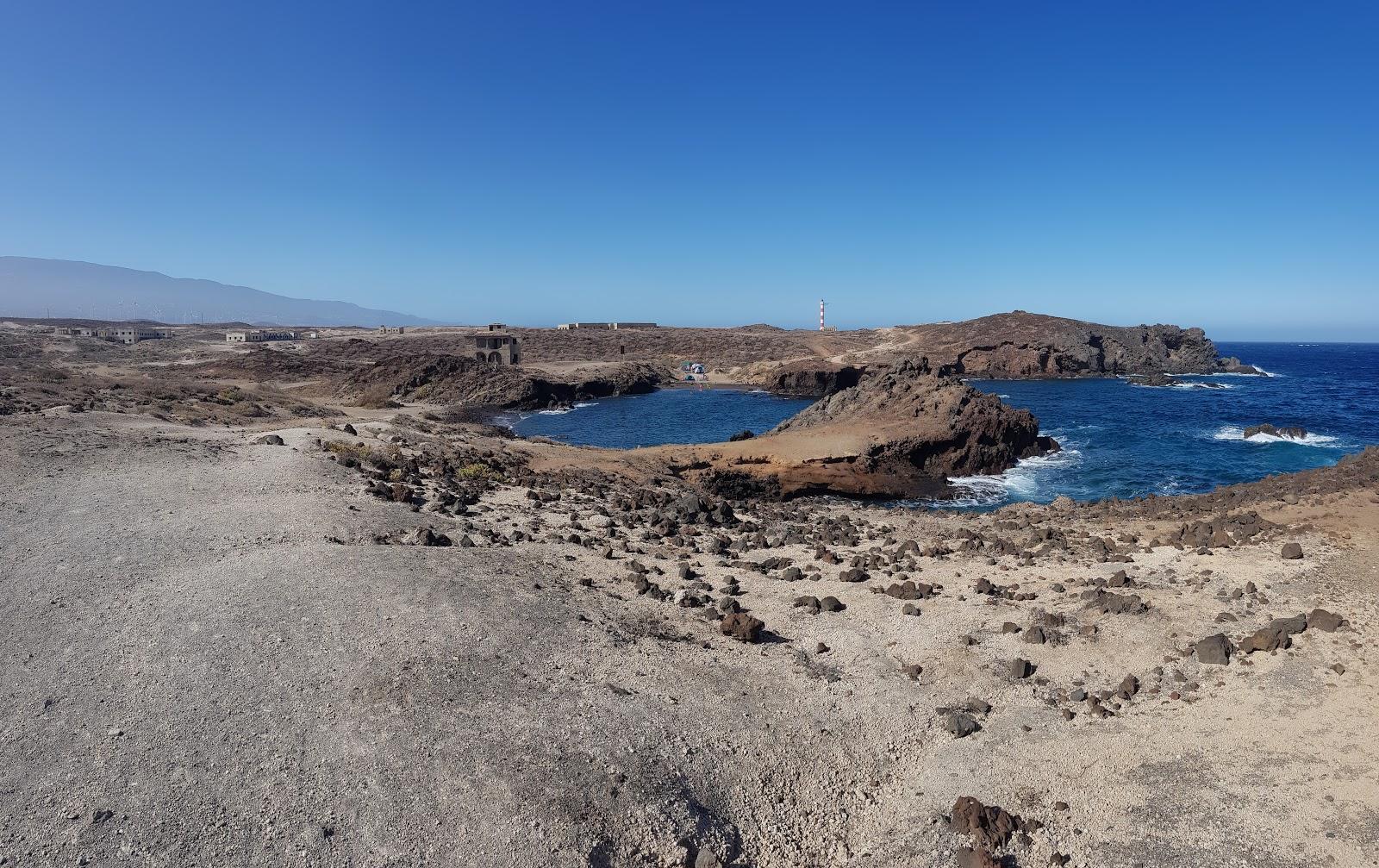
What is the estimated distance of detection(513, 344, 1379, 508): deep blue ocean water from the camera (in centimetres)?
2906

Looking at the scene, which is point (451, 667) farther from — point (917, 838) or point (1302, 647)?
point (1302, 647)

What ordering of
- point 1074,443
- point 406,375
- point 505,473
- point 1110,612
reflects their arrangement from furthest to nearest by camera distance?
point 406,375 → point 1074,443 → point 505,473 → point 1110,612

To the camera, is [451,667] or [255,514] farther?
[255,514]

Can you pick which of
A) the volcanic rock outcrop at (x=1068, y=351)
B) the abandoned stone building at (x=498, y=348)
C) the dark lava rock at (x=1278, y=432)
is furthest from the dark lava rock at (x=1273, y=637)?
the volcanic rock outcrop at (x=1068, y=351)

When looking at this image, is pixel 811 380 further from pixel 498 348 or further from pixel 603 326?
pixel 603 326

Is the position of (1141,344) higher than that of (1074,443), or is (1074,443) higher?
(1141,344)

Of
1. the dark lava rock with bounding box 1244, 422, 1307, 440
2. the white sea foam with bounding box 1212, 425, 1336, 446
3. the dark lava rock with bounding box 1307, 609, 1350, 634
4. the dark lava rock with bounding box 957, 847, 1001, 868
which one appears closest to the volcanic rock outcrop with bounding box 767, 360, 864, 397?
the white sea foam with bounding box 1212, 425, 1336, 446

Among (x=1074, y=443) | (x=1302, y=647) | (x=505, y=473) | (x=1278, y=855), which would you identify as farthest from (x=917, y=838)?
(x=1074, y=443)

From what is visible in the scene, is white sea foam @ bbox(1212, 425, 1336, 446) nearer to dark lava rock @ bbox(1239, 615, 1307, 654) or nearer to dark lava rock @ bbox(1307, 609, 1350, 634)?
dark lava rock @ bbox(1307, 609, 1350, 634)

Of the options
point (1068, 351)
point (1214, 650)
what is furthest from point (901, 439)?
point (1068, 351)

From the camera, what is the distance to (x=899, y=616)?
12.5 m

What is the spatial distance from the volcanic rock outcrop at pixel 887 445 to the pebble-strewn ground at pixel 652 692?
9.94m

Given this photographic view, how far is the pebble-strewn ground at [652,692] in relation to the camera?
681 cm

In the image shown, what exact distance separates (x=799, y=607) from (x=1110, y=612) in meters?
5.04
